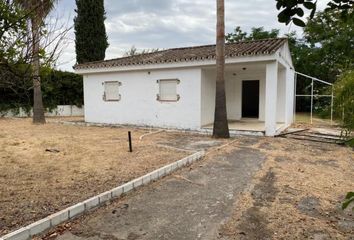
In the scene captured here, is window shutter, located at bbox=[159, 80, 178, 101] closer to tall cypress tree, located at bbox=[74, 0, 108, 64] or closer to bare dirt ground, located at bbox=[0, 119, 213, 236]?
bare dirt ground, located at bbox=[0, 119, 213, 236]

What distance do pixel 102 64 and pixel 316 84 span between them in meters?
18.3

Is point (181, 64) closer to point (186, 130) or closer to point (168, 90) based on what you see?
point (168, 90)

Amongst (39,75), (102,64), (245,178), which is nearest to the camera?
(39,75)

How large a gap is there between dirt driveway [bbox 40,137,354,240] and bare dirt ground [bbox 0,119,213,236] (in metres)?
0.61

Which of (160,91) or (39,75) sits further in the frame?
(160,91)

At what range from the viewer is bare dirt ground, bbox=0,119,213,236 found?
15.8 feet

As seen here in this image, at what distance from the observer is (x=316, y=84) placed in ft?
86.8

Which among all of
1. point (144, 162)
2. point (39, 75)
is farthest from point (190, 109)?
point (39, 75)

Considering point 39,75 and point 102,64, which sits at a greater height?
point 102,64

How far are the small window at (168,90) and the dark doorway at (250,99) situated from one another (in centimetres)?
468

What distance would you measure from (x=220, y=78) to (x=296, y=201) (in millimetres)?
7140

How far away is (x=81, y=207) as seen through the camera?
472cm

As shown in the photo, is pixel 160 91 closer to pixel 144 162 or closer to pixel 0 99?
pixel 144 162

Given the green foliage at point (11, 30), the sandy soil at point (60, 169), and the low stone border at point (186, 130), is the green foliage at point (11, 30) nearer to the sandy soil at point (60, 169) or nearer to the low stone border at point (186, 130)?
the sandy soil at point (60, 169)
